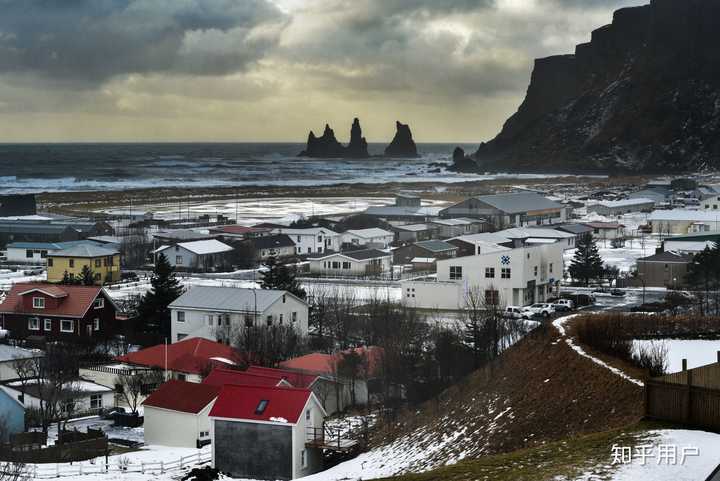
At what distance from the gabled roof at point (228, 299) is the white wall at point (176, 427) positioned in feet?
24.1

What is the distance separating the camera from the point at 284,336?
82.2ft

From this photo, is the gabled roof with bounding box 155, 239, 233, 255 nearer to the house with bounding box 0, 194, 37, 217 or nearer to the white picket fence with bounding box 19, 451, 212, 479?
the house with bounding box 0, 194, 37, 217

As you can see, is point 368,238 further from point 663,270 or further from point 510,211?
point 663,270

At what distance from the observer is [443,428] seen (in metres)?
16.0

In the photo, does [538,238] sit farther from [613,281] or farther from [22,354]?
[22,354]

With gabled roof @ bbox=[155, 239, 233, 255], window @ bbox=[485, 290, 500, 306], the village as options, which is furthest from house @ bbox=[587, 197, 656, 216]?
window @ bbox=[485, 290, 500, 306]

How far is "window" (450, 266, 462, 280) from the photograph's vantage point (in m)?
34.1

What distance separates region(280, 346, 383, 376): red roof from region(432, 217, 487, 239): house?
33814mm

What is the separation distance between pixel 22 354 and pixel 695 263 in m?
21.8

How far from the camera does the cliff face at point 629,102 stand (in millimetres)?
151500

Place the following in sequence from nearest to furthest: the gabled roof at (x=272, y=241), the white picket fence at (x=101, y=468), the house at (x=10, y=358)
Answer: the white picket fence at (x=101, y=468) < the house at (x=10, y=358) < the gabled roof at (x=272, y=241)

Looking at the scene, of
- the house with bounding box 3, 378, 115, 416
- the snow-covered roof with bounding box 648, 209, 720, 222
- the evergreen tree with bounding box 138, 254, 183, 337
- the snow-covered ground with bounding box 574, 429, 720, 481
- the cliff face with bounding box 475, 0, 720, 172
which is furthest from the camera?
the cliff face with bounding box 475, 0, 720, 172

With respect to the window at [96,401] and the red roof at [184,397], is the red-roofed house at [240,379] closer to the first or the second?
the red roof at [184,397]

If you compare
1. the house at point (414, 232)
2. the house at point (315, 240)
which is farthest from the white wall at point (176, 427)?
the house at point (414, 232)
